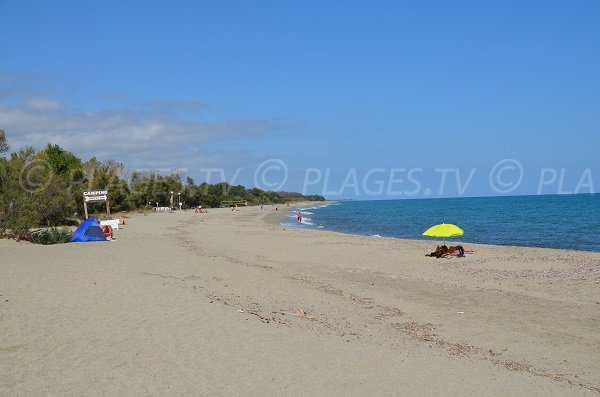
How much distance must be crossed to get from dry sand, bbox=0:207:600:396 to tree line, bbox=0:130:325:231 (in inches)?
358

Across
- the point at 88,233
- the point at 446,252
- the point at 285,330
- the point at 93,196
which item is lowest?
the point at 285,330

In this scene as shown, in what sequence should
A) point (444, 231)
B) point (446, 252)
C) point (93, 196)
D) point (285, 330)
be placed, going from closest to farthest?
point (285, 330) → point (444, 231) → point (446, 252) → point (93, 196)

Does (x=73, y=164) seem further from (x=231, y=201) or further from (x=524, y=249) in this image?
(x=231, y=201)

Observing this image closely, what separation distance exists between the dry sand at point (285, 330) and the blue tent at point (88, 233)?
6.26 meters

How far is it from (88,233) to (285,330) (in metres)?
17.9

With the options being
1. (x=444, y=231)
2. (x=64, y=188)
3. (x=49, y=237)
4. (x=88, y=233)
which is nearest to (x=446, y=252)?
(x=444, y=231)

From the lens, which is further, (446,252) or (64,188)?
(64,188)

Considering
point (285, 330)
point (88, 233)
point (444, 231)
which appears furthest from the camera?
point (88, 233)

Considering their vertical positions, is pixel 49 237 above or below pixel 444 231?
below

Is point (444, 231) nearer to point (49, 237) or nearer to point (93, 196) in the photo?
point (49, 237)

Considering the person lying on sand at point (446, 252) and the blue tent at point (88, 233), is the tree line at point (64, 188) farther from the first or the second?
the person lying on sand at point (446, 252)

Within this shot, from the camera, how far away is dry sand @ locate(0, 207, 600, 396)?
6.15m

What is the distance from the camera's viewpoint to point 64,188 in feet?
115

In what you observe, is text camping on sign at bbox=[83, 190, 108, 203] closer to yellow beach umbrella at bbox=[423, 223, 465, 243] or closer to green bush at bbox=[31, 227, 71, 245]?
green bush at bbox=[31, 227, 71, 245]
